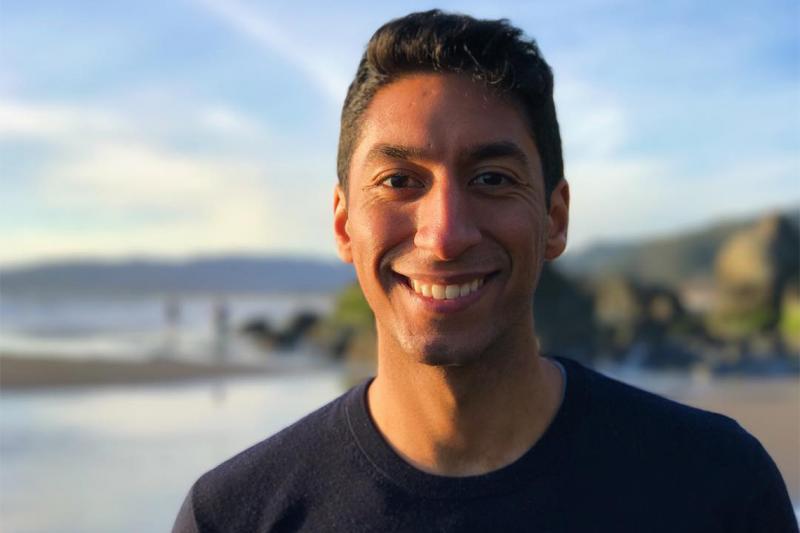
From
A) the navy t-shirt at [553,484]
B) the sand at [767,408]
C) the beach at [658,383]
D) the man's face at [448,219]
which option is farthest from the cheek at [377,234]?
the beach at [658,383]

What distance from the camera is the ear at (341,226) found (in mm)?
2754

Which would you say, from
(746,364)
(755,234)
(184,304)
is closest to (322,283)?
(184,304)

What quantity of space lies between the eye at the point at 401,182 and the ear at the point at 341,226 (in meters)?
0.27

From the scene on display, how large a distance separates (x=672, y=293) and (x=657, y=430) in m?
18.2

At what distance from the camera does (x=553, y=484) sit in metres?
2.36

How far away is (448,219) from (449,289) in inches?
6.8

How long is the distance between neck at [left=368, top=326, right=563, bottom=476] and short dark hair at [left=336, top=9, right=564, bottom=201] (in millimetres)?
487

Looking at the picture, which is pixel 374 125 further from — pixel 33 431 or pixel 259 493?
pixel 33 431

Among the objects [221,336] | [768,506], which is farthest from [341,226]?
[221,336]

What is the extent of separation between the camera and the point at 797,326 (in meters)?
19.1

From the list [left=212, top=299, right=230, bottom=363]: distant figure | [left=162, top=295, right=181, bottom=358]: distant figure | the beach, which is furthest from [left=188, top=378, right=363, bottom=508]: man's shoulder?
[left=162, top=295, right=181, bottom=358]: distant figure

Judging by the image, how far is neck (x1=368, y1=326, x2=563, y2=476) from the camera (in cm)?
248

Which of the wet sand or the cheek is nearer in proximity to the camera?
the cheek

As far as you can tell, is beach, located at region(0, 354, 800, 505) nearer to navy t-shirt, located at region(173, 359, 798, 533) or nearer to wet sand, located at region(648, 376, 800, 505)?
wet sand, located at region(648, 376, 800, 505)
